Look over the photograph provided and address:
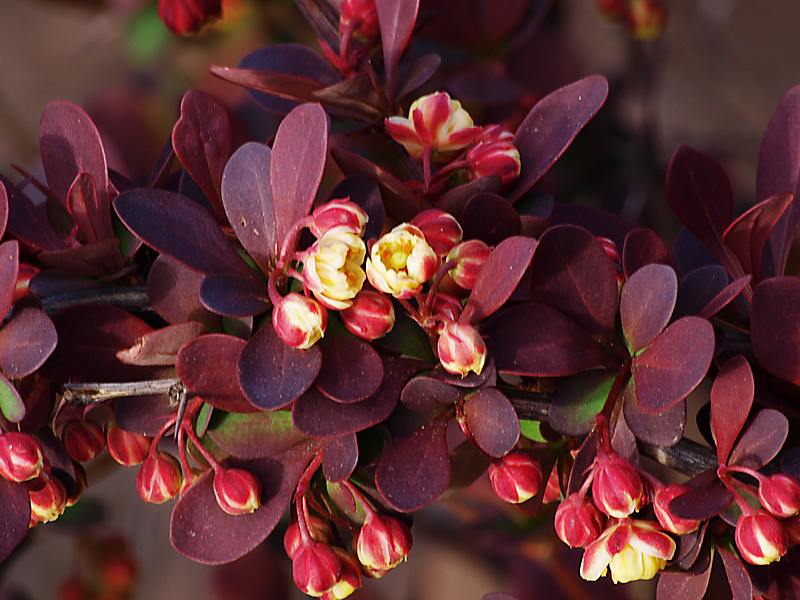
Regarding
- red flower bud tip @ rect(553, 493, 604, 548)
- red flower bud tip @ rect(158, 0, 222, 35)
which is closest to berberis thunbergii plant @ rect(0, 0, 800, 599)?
red flower bud tip @ rect(553, 493, 604, 548)

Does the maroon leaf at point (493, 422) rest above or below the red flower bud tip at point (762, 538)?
above

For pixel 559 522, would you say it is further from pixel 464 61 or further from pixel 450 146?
pixel 464 61

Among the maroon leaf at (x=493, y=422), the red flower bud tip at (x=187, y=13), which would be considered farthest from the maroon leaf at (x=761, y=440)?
the red flower bud tip at (x=187, y=13)

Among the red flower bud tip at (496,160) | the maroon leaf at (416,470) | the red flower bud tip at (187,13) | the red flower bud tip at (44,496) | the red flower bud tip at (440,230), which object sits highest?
the red flower bud tip at (496,160)

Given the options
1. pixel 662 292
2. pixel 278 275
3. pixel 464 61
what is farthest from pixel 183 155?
pixel 464 61

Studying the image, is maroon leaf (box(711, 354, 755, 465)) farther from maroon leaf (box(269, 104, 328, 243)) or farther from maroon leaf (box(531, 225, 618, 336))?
maroon leaf (box(269, 104, 328, 243))

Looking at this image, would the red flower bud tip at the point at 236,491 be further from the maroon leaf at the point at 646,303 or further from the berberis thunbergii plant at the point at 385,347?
the maroon leaf at the point at 646,303
